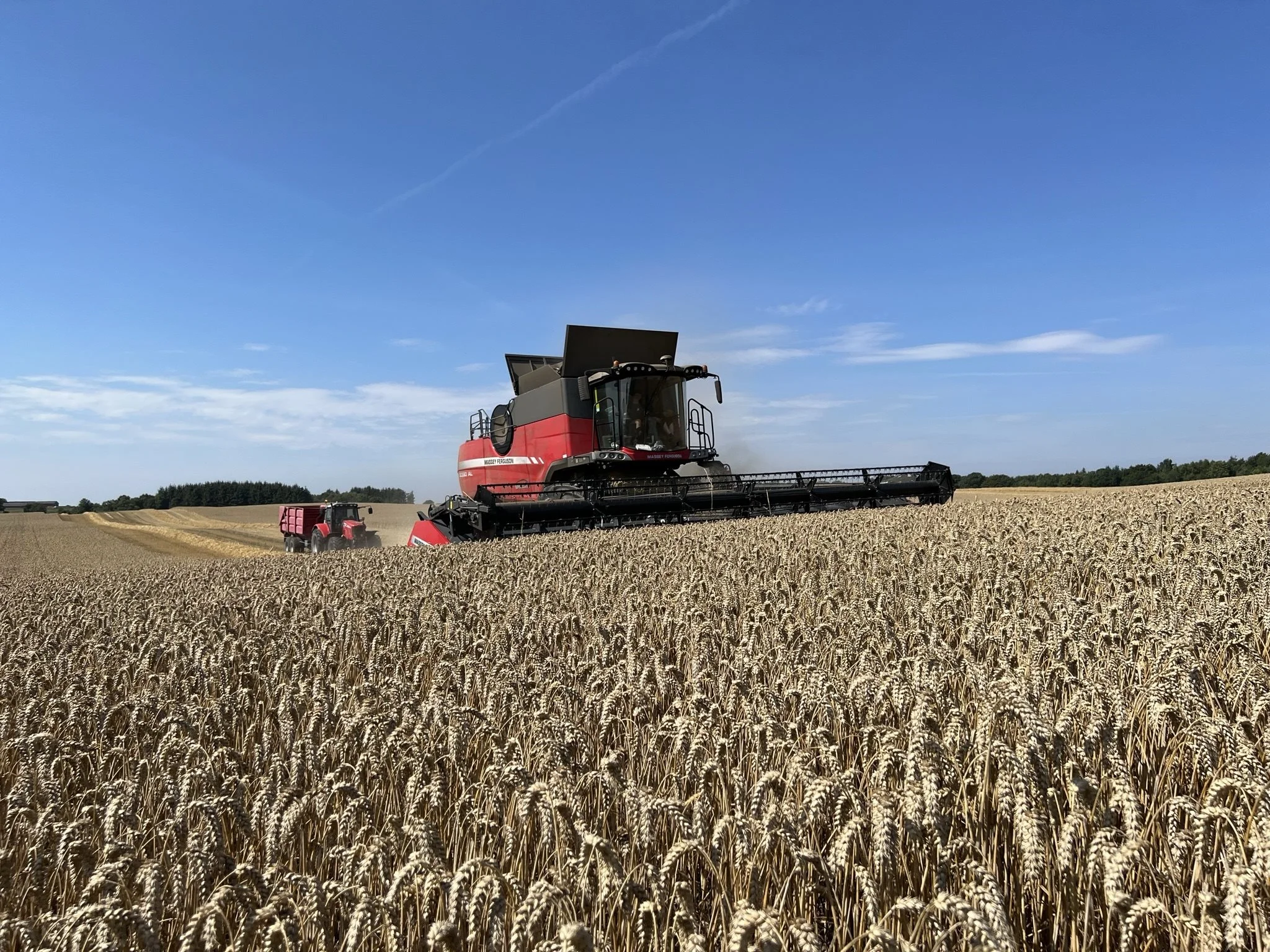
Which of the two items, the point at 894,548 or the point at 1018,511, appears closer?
the point at 894,548

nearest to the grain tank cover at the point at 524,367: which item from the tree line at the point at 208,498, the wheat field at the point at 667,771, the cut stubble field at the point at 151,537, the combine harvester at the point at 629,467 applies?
the combine harvester at the point at 629,467

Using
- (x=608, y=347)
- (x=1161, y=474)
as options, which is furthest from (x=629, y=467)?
(x=1161, y=474)

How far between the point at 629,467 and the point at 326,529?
9.32 m

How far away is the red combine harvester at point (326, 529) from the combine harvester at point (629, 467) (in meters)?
5.63

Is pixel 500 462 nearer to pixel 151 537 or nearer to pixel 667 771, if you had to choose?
pixel 667 771

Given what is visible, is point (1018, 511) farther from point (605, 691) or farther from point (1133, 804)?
point (1133, 804)

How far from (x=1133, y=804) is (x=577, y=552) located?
6.42 metres

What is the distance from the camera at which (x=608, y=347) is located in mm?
14609

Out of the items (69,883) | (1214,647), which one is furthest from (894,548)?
(69,883)

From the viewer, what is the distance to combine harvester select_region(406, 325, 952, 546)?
1212 centimetres

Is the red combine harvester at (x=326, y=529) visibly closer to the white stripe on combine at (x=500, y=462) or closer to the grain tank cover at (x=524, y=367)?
the white stripe on combine at (x=500, y=462)

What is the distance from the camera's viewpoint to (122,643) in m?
4.97

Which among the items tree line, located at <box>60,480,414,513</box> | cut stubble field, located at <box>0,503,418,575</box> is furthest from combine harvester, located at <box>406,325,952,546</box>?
tree line, located at <box>60,480,414,513</box>

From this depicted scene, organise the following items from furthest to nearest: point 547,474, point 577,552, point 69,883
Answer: point 547,474
point 577,552
point 69,883
